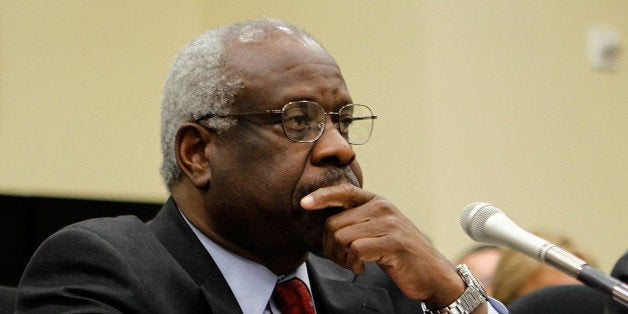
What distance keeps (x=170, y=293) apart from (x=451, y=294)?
0.57 metres

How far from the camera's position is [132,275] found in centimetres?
191

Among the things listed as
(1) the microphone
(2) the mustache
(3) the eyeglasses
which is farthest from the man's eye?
(1) the microphone

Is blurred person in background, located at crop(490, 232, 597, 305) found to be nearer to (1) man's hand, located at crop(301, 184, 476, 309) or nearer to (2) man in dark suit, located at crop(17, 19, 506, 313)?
(2) man in dark suit, located at crop(17, 19, 506, 313)

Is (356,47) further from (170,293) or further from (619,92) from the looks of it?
(170,293)

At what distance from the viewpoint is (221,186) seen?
84.0 inches

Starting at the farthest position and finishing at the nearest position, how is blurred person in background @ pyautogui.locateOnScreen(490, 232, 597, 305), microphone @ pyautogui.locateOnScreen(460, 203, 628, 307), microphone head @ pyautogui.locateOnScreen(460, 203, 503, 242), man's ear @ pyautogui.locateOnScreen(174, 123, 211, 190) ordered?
blurred person in background @ pyautogui.locateOnScreen(490, 232, 597, 305)
man's ear @ pyautogui.locateOnScreen(174, 123, 211, 190)
microphone head @ pyautogui.locateOnScreen(460, 203, 503, 242)
microphone @ pyautogui.locateOnScreen(460, 203, 628, 307)

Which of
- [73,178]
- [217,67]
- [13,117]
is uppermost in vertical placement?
[217,67]

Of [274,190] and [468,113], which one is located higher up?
[274,190]

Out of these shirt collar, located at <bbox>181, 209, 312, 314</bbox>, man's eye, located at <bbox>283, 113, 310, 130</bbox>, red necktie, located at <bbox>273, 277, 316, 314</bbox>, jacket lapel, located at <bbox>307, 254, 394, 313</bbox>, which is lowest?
jacket lapel, located at <bbox>307, 254, 394, 313</bbox>

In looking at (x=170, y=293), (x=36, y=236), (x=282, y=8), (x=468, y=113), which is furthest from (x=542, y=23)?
(x=170, y=293)

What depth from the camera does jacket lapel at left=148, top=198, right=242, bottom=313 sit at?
205 cm

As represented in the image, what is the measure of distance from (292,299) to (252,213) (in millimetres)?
212

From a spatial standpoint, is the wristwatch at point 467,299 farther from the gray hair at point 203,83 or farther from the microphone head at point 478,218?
the gray hair at point 203,83

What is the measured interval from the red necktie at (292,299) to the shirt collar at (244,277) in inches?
0.8
